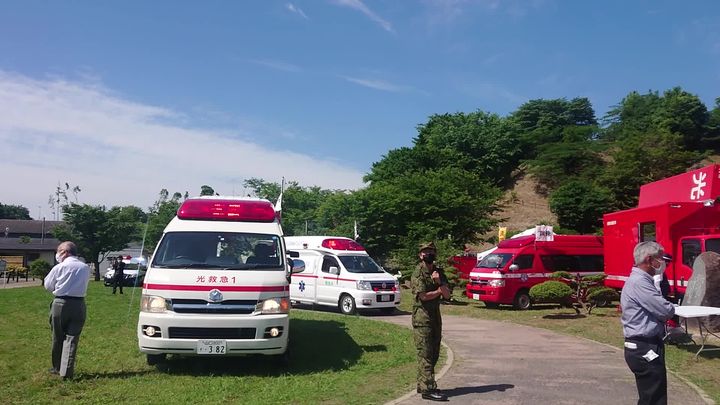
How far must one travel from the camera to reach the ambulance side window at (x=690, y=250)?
12.5 meters

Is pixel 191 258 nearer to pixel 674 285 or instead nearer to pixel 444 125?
pixel 674 285

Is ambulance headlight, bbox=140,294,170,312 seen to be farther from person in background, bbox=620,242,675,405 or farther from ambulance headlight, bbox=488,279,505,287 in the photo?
ambulance headlight, bbox=488,279,505,287

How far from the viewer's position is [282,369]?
8500mm

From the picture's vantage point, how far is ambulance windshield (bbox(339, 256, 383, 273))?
17.7 m

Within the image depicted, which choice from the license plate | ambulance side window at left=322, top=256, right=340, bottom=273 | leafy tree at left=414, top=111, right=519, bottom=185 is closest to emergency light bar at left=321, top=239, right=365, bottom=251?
ambulance side window at left=322, top=256, right=340, bottom=273

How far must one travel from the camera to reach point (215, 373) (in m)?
8.17

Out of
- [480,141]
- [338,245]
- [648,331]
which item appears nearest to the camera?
[648,331]

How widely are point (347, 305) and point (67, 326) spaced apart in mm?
10506

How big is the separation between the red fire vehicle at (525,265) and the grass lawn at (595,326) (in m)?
0.56

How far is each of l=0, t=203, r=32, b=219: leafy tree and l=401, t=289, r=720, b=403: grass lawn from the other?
11286 cm

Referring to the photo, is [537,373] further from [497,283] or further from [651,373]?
[497,283]

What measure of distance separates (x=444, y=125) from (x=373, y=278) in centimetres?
4950

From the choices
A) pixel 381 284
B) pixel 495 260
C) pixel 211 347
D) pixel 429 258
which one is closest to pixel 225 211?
pixel 211 347

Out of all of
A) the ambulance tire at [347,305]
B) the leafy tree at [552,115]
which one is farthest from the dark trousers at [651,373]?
the leafy tree at [552,115]
